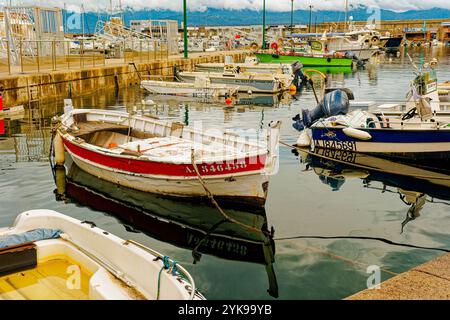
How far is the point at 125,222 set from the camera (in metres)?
9.89

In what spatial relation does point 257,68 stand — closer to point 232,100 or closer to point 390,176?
point 232,100

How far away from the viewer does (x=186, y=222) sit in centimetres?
979

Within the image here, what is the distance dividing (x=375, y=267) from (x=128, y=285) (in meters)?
4.29

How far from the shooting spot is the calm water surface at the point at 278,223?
736 cm

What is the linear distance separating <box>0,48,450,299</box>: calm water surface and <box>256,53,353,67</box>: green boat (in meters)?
34.0

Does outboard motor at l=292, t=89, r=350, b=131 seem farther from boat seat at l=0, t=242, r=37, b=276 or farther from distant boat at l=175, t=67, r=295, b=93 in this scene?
distant boat at l=175, t=67, r=295, b=93

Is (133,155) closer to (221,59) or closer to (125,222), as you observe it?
(125,222)

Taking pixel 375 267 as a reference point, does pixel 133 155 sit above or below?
above

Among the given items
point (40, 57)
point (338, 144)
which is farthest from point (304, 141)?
point (40, 57)

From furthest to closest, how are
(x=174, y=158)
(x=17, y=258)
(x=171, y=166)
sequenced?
(x=174, y=158) → (x=171, y=166) → (x=17, y=258)

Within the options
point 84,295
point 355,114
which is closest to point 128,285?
point 84,295

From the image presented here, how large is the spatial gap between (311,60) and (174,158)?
41472 millimetres

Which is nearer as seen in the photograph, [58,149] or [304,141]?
[58,149]

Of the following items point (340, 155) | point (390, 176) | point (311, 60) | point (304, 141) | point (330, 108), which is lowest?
point (390, 176)
